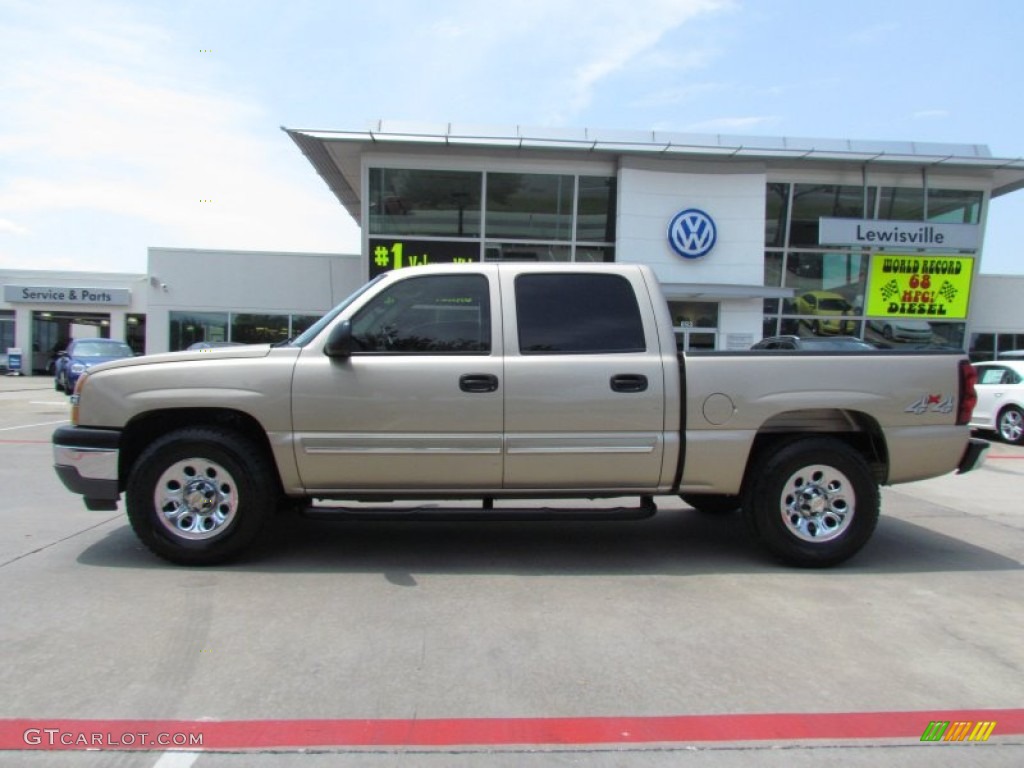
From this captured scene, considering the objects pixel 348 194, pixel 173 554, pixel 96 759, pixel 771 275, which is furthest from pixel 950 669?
pixel 348 194

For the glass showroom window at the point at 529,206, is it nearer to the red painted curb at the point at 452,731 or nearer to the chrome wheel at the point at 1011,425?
the chrome wheel at the point at 1011,425

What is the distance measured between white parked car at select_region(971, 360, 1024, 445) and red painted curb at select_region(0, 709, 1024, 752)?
37.8 feet

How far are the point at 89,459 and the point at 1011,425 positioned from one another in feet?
46.3

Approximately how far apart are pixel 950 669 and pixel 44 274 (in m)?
35.7

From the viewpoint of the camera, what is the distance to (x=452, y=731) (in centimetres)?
298

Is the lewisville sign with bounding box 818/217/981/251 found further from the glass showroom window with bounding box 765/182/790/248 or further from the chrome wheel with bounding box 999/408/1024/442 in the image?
the chrome wheel with bounding box 999/408/1024/442

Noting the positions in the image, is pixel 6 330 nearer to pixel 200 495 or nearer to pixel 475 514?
pixel 200 495

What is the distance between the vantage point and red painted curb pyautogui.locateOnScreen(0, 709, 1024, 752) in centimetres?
288

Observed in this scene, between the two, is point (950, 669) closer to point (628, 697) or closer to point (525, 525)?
point (628, 697)

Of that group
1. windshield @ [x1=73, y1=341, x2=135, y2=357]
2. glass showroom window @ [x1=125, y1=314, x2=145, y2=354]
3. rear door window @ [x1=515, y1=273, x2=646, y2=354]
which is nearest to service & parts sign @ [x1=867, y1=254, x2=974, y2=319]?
rear door window @ [x1=515, y1=273, x2=646, y2=354]

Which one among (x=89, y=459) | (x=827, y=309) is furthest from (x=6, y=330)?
(x=89, y=459)

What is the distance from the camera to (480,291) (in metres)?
5.12

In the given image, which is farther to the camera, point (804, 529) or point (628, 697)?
point (804, 529)

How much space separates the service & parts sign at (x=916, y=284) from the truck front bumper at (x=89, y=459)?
2091 cm
